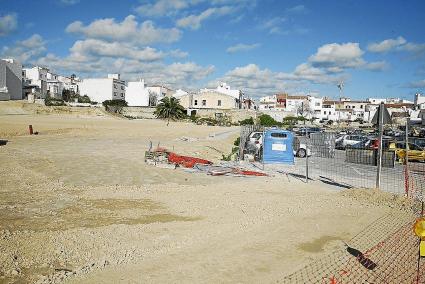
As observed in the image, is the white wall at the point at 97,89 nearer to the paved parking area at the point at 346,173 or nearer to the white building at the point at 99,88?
the white building at the point at 99,88

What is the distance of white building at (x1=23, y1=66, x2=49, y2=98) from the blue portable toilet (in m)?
A: 91.9

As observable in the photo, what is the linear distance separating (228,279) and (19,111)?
63.4 m

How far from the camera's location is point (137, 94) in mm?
116250

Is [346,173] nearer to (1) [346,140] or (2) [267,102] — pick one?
(1) [346,140]

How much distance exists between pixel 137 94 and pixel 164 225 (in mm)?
111343

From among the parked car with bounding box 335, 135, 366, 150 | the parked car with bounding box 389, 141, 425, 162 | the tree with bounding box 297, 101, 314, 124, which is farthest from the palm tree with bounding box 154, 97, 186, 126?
the parked car with bounding box 389, 141, 425, 162

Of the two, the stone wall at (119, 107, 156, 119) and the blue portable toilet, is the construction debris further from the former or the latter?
the stone wall at (119, 107, 156, 119)

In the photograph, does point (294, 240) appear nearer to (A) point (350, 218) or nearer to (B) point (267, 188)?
(A) point (350, 218)

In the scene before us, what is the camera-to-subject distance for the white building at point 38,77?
10064 centimetres

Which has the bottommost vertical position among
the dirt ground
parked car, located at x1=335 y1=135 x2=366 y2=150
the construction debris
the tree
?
the dirt ground

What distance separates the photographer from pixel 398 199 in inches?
450

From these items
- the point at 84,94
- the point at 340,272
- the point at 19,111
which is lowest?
the point at 340,272

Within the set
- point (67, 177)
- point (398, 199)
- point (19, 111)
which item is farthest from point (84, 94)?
point (398, 199)

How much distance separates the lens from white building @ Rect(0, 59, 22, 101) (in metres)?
78.6
